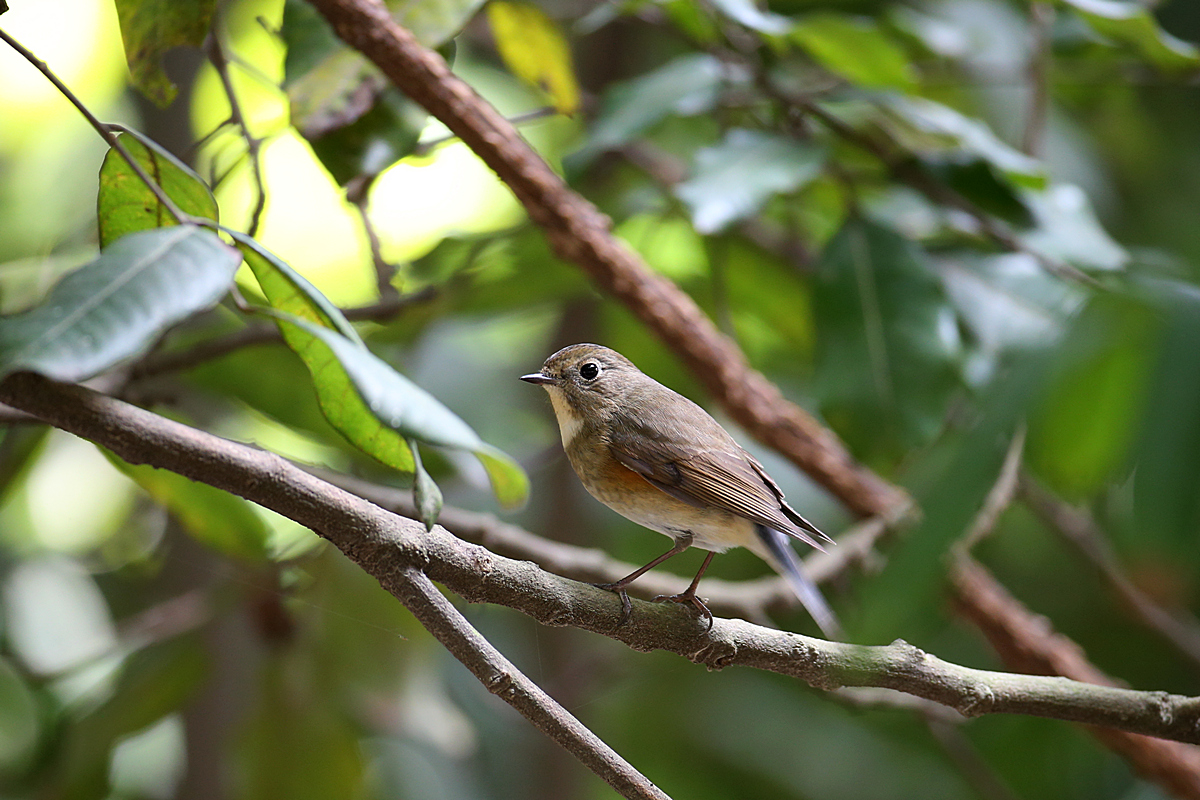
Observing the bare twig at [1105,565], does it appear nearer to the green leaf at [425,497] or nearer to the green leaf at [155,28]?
the green leaf at [425,497]

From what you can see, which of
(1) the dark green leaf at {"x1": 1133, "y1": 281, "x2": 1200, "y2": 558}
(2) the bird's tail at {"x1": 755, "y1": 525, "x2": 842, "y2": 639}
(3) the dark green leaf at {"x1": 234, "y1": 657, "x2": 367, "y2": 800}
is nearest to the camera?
(1) the dark green leaf at {"x1": 1133, "y1": 281, "x2": 1200, "y2": 558}

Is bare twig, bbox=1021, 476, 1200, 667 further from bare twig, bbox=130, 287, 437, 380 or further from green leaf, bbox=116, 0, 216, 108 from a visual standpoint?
green leaf, bbox=116, 0, 216, 108

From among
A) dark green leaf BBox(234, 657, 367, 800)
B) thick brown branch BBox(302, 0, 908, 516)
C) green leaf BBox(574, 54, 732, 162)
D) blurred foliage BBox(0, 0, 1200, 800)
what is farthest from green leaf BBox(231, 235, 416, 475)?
dark green leaf BBox(234, 657, 367, 800)

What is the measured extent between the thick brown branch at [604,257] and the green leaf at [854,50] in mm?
612

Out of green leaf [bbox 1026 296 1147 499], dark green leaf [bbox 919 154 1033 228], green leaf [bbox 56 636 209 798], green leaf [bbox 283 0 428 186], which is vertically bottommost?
green leaf [bbox 56 636 209 798]

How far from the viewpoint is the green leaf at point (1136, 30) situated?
1938mm

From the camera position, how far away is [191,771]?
2.16 meters

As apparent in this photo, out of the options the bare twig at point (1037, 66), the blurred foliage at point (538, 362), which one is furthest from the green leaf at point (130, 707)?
the bare twig at point (1037, 66)

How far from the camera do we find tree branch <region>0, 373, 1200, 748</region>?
82 cm

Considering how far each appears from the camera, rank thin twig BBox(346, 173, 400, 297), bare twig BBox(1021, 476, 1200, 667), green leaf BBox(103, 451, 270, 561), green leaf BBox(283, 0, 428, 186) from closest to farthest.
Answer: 1. green leaf BBox(283, 0, 428, 186)
2. thin twig BBox(346, 173, 400, 297)
3. green leaf BBox(103, 451, 270, 561)
4. bare twig BBox(1021, 476, 1200, 667)

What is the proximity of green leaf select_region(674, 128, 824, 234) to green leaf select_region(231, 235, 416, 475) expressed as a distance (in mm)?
890

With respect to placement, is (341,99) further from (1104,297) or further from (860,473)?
(860,473)

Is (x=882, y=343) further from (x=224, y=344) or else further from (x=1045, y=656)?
(x=224, y=344)

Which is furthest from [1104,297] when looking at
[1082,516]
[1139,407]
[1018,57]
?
[1018,57]
